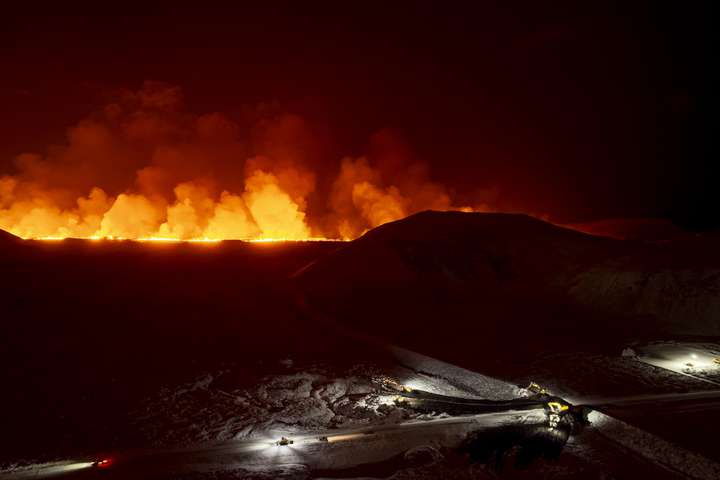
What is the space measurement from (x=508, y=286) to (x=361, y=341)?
6164mm

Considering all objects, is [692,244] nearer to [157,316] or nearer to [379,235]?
[379,235]

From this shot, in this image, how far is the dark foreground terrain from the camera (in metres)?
4.61

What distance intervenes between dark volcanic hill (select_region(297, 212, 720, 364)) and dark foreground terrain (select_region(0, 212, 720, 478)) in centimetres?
5

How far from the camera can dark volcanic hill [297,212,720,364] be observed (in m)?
9.70

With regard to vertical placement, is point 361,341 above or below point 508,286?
below

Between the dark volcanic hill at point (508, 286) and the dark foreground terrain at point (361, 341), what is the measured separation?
2.1 inches

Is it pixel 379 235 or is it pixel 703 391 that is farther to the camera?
pixel 379 235

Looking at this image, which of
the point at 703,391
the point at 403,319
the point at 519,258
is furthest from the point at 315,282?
the point at 703,391

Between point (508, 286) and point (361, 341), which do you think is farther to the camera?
point (508, 286)

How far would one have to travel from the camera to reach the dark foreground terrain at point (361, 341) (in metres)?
4.61

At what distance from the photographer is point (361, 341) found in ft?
28.1

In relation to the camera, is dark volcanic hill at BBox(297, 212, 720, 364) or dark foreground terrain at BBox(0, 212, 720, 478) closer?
dark foreground terrain at BBox(0, 212, 720, 478)

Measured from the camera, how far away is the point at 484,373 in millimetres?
6848

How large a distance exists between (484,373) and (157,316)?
291 inches
